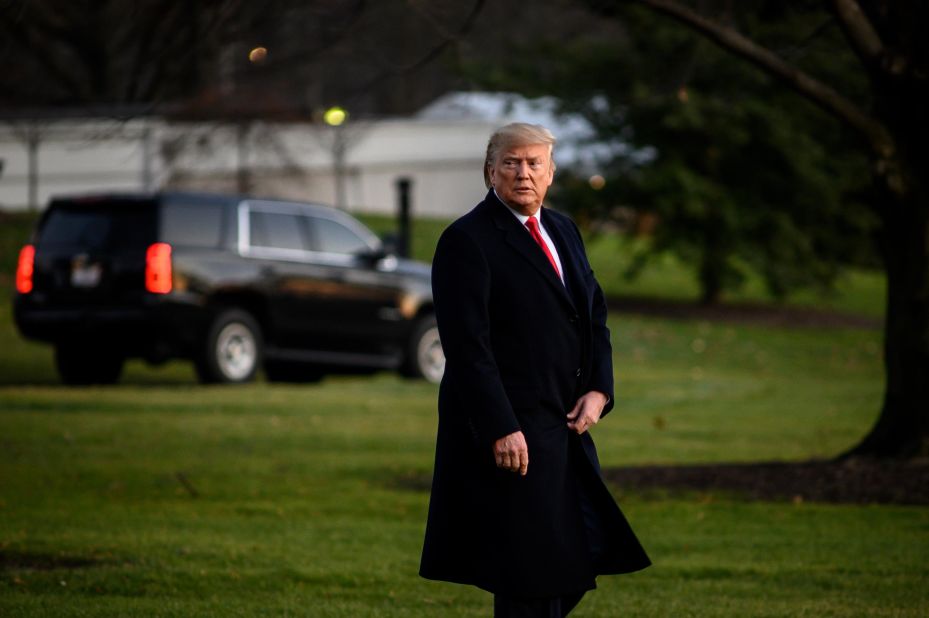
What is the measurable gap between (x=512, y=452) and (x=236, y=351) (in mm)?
12720

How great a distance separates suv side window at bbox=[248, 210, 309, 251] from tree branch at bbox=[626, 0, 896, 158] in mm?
8292

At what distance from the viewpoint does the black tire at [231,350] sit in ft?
55.1

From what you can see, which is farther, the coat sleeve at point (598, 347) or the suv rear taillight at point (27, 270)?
the suv rear taillight at point (27, 270)

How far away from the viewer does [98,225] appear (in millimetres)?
16562

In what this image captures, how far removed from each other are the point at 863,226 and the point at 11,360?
1557 centimetres

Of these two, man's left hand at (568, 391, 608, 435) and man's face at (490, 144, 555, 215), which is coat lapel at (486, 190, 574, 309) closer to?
man's face at (490, 144, 555, 215)

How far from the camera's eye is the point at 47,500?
31.6 ft

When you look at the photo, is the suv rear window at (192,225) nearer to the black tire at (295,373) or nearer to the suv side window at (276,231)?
the suv side window at (276,231)

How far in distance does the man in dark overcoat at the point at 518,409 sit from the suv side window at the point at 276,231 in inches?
494

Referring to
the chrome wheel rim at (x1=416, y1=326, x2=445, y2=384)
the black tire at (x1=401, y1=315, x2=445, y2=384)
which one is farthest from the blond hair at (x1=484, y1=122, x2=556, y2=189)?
the chrome wheel rim at (x1=416, y1=326, x2=445, y2=384)

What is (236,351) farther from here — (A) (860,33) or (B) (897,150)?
(A) (860,33)

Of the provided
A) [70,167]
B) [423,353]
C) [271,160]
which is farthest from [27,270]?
[271,160]

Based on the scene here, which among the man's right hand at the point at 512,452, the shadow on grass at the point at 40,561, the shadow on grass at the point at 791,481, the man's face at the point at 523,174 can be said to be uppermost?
the man's face at the point at 523,174

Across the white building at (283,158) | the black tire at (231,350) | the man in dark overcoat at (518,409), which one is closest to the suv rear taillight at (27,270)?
the black tire at (231,350)
